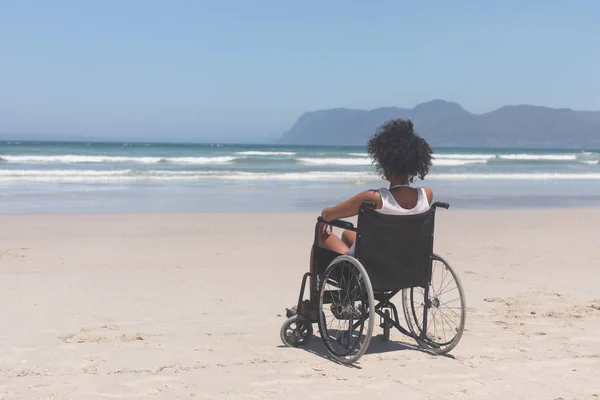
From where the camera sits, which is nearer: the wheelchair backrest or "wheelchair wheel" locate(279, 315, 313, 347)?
the wheelchair backrest

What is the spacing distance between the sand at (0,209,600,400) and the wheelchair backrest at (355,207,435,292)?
1.68 ft

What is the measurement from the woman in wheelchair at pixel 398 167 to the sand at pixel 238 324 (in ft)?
2.80

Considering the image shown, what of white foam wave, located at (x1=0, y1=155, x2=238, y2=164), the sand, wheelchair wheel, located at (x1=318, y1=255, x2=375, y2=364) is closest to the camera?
the sand

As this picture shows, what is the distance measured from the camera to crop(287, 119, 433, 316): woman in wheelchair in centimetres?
380

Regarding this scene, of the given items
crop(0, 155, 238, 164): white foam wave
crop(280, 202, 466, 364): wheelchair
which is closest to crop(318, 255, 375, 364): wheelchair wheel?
crop(280, 202, 466, 364): wheelchair

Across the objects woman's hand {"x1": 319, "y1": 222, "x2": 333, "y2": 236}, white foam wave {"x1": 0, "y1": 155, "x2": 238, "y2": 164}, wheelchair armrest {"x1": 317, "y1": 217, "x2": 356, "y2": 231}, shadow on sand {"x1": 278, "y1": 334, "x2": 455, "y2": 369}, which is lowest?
shadow on sand {"x1": 278, "y1": 334, "x2": 455, "y2": 369}

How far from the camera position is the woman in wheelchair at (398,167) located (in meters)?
3.80

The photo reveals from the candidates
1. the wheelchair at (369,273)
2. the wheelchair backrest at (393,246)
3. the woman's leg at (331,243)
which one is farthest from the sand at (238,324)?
the woman's leg at (331,243)

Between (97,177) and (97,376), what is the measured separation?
21120 mm

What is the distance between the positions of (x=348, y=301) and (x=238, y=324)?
1.17m

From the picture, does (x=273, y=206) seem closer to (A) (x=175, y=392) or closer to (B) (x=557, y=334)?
(B) (x=557, y=334)

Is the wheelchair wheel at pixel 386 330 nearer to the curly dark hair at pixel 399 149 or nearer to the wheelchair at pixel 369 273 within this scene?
the wheelchair at pixel 369 273

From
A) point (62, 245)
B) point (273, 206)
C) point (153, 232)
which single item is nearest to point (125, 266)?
point (62, 245)

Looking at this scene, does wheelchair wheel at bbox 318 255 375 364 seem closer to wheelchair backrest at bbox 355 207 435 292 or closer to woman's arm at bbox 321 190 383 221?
wheelchair backrest at bbox 355 207 435 292
